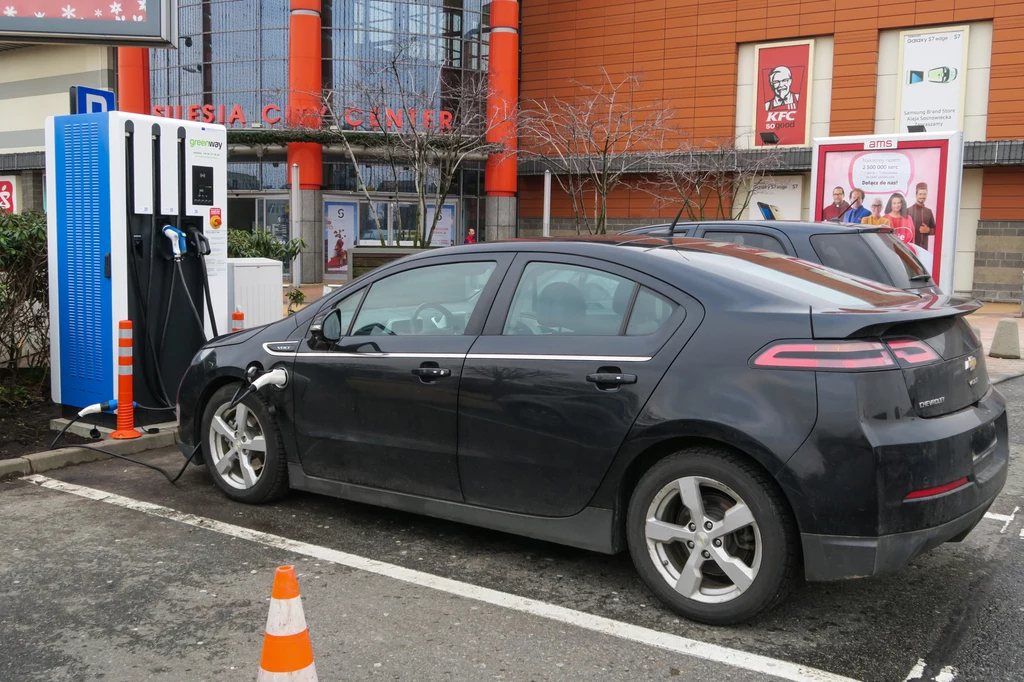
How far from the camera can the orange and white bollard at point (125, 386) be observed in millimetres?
6988

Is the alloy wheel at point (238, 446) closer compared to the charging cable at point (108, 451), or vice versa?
the alloy wheel at point (238, 446)

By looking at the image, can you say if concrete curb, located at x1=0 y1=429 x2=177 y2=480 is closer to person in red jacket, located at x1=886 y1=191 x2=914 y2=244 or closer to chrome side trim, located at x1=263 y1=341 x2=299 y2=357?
chrome side trim, located at x1=263 y1=341 x2=299 y2=357

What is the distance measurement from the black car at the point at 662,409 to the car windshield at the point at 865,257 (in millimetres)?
3181

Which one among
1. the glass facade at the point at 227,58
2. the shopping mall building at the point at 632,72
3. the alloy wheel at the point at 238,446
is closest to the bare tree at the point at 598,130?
the shopping mall building at the point at 632,72

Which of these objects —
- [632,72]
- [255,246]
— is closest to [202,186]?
[255,246]

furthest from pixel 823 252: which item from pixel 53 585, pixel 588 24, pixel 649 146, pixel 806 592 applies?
pixel 588 24

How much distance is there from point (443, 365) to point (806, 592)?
2.01 metres

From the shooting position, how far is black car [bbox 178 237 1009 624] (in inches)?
141

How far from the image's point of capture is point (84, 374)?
755cm

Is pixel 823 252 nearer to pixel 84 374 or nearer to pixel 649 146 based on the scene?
pixel 84 374

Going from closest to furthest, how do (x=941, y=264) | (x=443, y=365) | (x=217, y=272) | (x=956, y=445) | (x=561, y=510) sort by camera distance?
1. (x=956, y=445)
2. (x=561, y=510)
3. (x=443, y=365)
4. (x=217, y=272)
5. (x=941, y=264)

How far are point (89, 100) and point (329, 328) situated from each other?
543 centimetres

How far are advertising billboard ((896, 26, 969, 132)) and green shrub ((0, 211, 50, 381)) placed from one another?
24113 millimetres

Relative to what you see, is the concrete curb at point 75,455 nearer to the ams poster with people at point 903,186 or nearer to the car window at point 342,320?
the car window at point 342,320
